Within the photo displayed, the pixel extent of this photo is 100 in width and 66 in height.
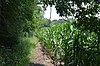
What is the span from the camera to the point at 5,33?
30.4 ft

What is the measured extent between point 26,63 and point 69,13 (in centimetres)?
373

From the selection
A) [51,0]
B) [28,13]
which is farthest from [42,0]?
[28,13]

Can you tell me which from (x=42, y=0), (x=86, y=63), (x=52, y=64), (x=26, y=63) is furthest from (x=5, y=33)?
(x=86, y=63)

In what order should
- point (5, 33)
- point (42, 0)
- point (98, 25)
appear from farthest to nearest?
point (5, 33) < point (42, 0) < point (98, 25)

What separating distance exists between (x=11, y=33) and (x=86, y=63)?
4015 millimetres

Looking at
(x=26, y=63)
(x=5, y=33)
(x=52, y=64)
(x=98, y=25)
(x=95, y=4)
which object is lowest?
(x=52, y=64)

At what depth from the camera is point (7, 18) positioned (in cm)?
928

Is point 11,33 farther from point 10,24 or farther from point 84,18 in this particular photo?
point 84,18

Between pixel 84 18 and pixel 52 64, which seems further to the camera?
pixel 52 64

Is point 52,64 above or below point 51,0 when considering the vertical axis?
below

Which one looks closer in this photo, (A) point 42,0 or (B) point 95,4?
(B) point 95,4

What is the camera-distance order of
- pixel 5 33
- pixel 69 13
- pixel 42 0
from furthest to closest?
pixel 5 33 < pixel 42 0 < pixel 69 13

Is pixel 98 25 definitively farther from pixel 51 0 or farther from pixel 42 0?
pixel 42 0

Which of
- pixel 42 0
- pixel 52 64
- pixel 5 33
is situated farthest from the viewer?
pixel 52 64
